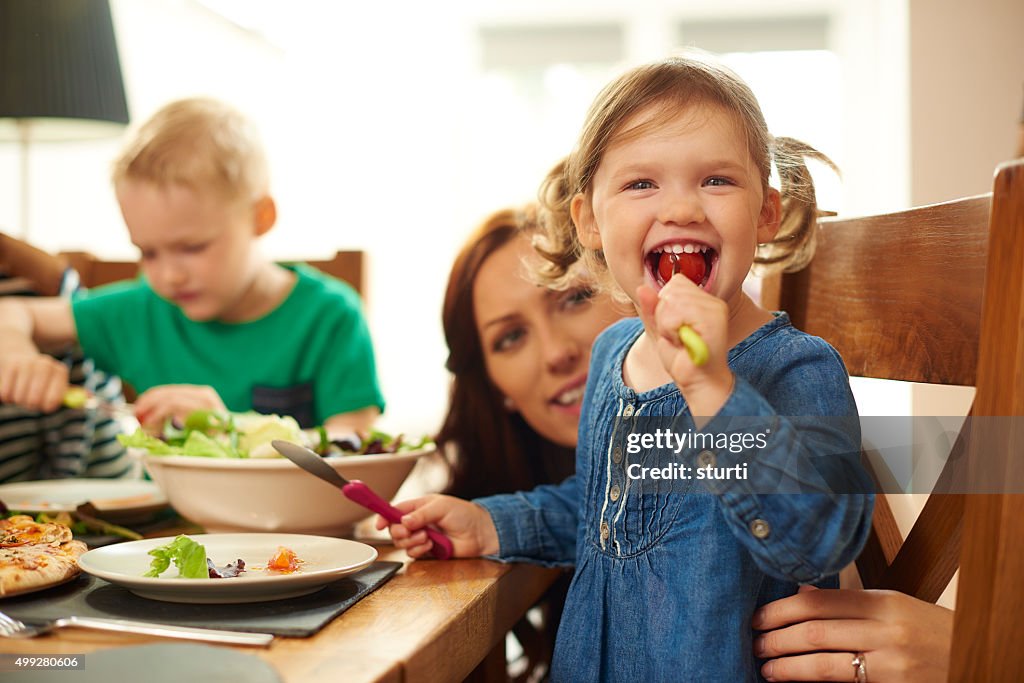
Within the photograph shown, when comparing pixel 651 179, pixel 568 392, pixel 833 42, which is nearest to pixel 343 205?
pixel 833 42

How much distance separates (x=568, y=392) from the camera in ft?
3.80

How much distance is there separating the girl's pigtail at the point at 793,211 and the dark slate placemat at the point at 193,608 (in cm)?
49

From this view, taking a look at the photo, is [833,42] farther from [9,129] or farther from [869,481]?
[869,481]

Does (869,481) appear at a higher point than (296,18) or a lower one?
lower

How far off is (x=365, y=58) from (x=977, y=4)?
8.86ft

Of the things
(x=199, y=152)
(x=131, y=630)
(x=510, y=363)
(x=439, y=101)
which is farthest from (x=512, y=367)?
(x=439, y=101)

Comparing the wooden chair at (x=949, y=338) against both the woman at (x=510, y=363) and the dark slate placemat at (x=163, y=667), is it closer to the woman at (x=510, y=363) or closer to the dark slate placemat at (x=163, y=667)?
the woman at (x=510, y=363)

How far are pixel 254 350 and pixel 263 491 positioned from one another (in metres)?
0.68

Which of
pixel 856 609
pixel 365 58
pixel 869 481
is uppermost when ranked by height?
pixel 365 58

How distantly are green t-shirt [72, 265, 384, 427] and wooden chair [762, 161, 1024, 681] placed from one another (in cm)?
74

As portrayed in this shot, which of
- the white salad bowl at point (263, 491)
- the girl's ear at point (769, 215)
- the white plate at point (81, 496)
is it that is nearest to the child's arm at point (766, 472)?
the girl's ear at point (769, 215)

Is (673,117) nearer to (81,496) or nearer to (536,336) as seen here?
(536,336)

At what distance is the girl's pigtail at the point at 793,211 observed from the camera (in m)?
0.80

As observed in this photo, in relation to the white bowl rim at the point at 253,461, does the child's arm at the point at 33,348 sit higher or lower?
higher
